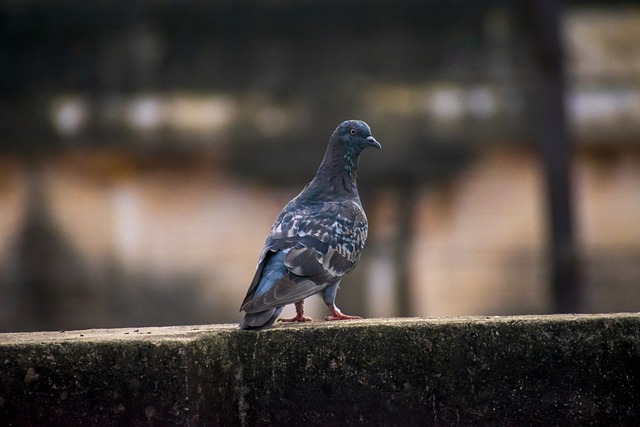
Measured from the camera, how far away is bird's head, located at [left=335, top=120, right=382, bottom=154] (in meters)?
5.30

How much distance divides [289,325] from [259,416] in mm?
367

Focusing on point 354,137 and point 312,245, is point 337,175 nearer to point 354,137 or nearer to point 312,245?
point 354,137

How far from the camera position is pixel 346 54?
33.6 ft

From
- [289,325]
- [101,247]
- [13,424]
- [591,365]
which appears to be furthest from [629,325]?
[101,247]

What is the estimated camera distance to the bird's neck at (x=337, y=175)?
521 centimetres

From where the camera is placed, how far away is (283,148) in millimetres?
10070

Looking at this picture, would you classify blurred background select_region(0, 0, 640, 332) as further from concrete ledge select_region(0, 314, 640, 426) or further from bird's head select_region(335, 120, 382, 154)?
concrete ledge select_region(0, 314, 640, 426)

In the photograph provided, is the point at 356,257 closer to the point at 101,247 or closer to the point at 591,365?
the point at 591,365

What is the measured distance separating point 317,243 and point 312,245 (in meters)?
0.03

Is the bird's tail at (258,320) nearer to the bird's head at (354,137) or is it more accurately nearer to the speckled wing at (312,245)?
the speckled wing at (312,245)

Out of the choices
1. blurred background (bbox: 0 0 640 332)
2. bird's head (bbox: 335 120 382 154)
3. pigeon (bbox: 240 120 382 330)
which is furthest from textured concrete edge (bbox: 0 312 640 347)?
blurred background (bbox: 0 0 640 332)

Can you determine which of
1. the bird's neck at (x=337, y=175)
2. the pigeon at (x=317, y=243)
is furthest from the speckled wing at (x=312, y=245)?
the bird's neck at (x=337, y=175)

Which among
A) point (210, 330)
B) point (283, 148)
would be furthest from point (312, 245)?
point (283, 148)

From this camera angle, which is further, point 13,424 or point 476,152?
point 476,152
